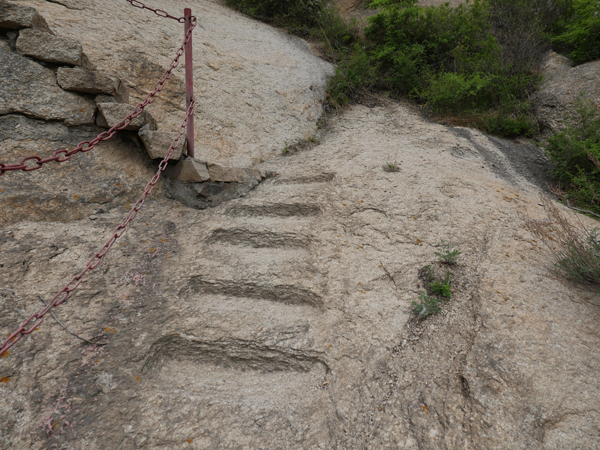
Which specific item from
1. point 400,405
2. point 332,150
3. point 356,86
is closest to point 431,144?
point 332,150

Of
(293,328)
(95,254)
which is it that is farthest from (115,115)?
(293,328)

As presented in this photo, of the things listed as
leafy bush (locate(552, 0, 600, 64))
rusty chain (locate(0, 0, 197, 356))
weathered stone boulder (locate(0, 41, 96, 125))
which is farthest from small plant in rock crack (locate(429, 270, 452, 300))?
leafy bush (locate(552, 0, 600, 64))

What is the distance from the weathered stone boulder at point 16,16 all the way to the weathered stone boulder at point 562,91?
7765mm

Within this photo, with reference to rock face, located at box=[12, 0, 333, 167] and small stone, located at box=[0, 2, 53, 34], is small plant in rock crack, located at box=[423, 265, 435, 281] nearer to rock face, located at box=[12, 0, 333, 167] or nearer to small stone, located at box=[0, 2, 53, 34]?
rock face, located at box=[12, 0, 333, 167]

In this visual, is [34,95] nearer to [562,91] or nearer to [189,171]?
[189,171]

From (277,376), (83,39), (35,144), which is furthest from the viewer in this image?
(83,39)

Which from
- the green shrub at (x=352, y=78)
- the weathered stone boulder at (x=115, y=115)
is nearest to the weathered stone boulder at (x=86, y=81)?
the weathered stone boulder at (x=115, y=115)

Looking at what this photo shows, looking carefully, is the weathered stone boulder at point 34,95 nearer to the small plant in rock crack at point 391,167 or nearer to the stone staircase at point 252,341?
the stone staircase at point 252,341

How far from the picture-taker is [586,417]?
1.90 metres

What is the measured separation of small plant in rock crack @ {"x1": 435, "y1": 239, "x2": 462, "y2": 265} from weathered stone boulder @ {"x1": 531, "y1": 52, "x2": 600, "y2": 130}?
4.67 m

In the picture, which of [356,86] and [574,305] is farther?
[356,86]

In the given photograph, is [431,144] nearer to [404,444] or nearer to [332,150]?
[332,150]

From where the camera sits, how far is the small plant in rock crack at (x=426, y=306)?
260cm

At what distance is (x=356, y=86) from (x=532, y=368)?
6690 millimetres
